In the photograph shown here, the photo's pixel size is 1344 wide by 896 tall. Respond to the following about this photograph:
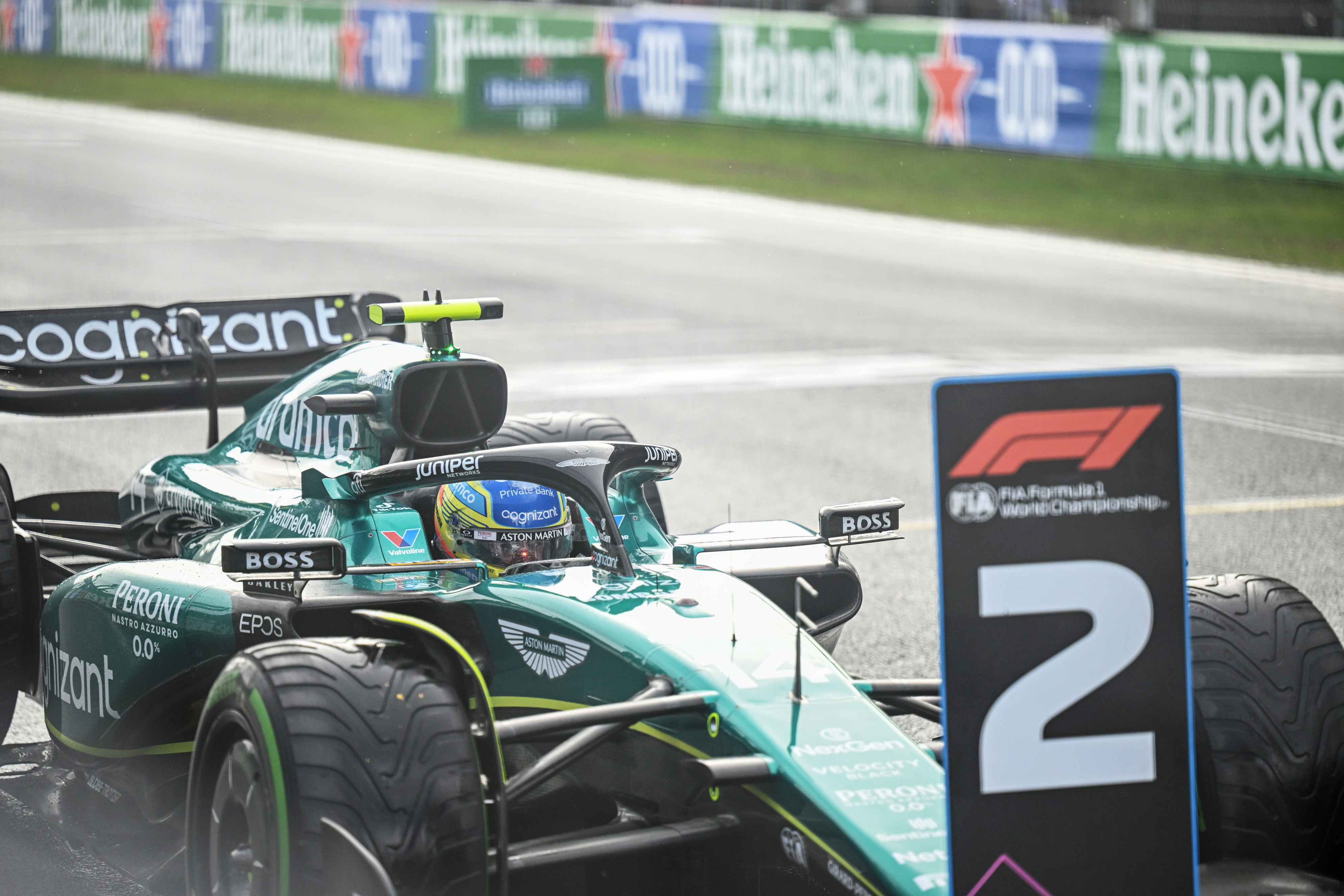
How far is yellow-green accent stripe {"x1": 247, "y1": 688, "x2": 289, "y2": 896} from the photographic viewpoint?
12.3ft

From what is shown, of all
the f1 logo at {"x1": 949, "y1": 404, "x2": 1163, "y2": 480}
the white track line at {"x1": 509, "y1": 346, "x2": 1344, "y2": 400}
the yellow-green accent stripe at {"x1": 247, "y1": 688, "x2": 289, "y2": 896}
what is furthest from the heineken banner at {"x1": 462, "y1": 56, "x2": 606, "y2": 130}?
the f1 logo at {"x1": 949, "y1": 404, "x2": 1163, "y2": 480}

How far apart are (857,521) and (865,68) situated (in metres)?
20.3

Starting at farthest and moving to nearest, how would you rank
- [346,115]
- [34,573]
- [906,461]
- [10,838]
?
[346,115] < [906,461] < [34,573] < [10,838]

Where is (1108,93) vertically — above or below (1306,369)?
above

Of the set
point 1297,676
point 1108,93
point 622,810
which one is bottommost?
point 622,810

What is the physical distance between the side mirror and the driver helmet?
702 mm

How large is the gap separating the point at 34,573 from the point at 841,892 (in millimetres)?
3254

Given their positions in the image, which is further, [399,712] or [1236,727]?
[1236,727]

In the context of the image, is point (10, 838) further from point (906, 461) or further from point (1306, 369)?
point (1306, 369)

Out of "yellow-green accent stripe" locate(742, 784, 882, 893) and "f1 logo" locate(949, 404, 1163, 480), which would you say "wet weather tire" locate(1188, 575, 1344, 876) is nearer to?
"yellow-green accent stripe" locate(742, 784, 882, 893)

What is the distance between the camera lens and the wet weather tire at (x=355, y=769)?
370cm

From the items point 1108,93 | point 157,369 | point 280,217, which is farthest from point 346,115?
point 157,369

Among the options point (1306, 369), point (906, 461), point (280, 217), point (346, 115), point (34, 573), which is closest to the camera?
point (34, 573)

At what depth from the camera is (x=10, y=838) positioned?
517 cm
